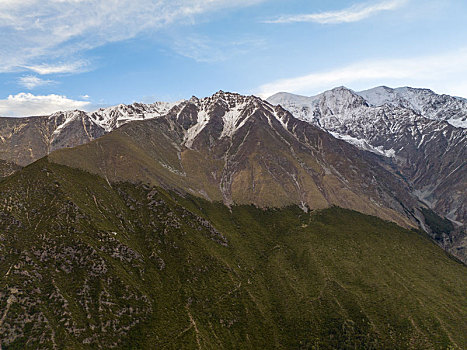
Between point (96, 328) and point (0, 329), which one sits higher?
point (0, 329)

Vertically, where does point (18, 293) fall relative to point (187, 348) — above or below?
above

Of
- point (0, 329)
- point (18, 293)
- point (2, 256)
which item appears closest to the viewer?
point (0, 329)

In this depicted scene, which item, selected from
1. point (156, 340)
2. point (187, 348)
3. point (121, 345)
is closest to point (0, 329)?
point (121, 345)

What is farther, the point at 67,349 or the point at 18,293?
the point at 18,293

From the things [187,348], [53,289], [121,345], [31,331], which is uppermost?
[53,289]

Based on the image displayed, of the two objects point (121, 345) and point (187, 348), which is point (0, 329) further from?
point (187, 348)

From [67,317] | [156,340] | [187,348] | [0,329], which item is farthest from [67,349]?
[187,348]

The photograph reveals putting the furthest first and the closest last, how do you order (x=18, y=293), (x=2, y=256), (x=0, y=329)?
(x=2, y=256)
(x=18, y=293)
(x=0, y=329)

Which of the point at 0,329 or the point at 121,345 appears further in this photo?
the point at 121,345

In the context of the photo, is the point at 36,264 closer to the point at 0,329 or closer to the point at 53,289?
the point at 53,289
